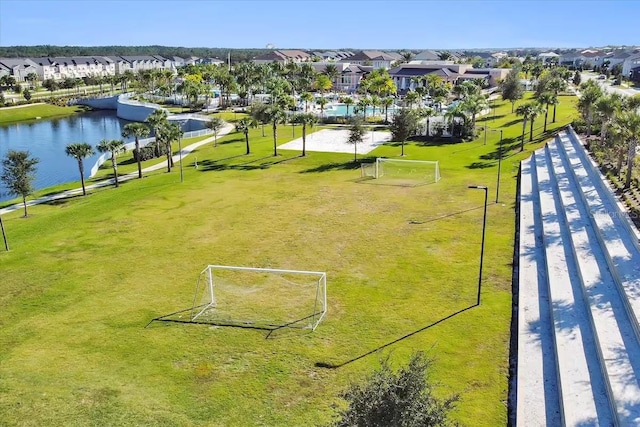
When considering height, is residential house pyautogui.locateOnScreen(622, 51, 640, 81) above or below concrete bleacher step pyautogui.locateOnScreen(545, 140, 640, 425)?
above

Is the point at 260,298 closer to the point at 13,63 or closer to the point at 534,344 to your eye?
the point at 534,344

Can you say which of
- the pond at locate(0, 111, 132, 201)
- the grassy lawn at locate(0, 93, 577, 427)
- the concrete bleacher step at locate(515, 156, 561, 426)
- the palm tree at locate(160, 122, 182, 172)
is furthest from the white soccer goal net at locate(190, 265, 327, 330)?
the pond at locate(0, 111, 132, 201)

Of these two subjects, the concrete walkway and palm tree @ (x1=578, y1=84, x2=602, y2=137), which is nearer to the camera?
the concrete walkway

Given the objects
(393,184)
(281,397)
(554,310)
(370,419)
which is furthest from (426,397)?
(393,184)

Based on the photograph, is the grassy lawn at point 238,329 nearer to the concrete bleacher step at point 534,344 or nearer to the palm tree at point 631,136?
the concrete bleacher step at point 534,344

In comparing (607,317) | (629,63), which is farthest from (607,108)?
(629,63)

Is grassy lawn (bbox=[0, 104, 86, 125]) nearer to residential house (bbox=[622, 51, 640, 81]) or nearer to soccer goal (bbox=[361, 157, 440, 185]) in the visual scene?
soccer goal (bbox=[361, 157, 440, 185])
